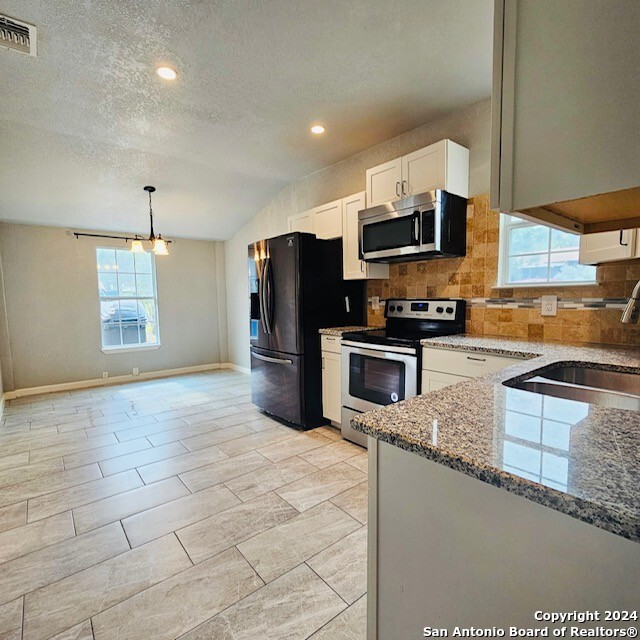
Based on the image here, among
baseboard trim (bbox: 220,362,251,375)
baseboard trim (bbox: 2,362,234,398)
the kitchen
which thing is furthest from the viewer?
baseboard trim (bbox: 220,362,251,375)

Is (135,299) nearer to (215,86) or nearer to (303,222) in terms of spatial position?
(303,222)

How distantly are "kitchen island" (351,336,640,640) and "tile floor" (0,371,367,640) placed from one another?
2.65 feet

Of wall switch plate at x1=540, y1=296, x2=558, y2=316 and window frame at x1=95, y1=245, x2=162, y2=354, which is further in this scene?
window frame at x1=95, y1=245, x2=162, y2=354

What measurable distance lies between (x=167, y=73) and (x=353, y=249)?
6.14 feet

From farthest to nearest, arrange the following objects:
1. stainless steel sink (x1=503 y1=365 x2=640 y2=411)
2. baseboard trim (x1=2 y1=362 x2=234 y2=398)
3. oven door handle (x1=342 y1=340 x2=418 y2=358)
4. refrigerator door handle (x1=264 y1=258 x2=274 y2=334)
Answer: baseboard trim (x1=2 y1=362 x2=234 y2=398) < refrigerator door handle (x1=264 y1=258 x2=274 y2=334) < oven door handle (x1=342 y1=340 x2=418 y2=358) < stainless steel sink (x1=503 y1=365 x2=640 y2=411)

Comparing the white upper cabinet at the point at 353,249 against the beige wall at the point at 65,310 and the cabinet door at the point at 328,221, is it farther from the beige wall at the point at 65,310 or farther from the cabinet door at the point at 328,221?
the beige wall at the point at 65,310

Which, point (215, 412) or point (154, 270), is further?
point (154, 270)

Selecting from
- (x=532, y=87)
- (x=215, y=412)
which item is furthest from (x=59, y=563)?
(x=532, y=87)

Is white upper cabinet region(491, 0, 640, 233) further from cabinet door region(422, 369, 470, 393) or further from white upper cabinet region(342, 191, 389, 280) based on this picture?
white upper cabinet region(342, 191, 389, 280)

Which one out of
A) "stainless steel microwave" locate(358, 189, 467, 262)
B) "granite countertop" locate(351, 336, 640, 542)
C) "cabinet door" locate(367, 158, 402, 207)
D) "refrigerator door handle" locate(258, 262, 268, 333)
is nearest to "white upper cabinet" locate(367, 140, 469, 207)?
"cabinet door" locate(367, 158, 402, 207)

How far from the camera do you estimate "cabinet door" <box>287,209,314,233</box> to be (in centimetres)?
370

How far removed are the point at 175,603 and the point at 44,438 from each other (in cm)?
262

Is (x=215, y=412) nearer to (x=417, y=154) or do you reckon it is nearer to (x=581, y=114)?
(x=417, y=154)

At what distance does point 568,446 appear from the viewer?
676 millimetres
